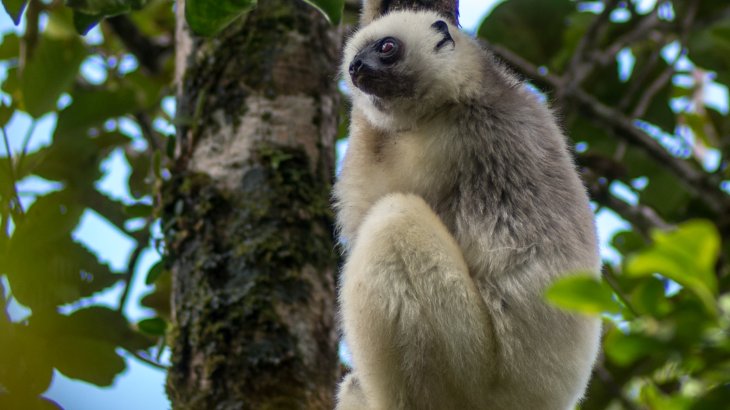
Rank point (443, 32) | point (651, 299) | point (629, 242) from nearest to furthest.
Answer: point (651, 299)
point (443, 32)
point (629, 242)

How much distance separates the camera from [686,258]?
1.54 m

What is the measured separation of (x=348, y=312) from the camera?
11.7 feet

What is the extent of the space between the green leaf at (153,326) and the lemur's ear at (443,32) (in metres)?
2.18

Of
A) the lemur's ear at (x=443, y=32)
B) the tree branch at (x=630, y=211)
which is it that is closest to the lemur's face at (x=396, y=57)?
the lemur's ear at (x=443, y=32)

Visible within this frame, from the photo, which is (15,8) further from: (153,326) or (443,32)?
(443,32)

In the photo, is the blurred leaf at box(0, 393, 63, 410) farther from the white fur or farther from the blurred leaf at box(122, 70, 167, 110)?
the blurred leaf at box(122, 70, 167, 110)

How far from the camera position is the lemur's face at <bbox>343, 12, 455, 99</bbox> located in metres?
4.44

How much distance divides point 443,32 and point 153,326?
230 cm

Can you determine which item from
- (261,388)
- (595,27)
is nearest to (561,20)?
(595,27)

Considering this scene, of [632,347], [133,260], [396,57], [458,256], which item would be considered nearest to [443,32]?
[396,57]

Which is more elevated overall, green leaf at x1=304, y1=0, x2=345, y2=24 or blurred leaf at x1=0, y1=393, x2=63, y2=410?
green leaf at x1=304, y1=0, x2=345, y2=24

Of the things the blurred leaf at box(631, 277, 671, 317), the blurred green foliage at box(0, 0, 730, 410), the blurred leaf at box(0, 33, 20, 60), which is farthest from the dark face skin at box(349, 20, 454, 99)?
the blurred leaf at box(0, 33, 20, 60)

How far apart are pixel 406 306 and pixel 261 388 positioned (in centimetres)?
87

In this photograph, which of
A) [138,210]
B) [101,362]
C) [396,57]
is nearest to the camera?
[101,362]
